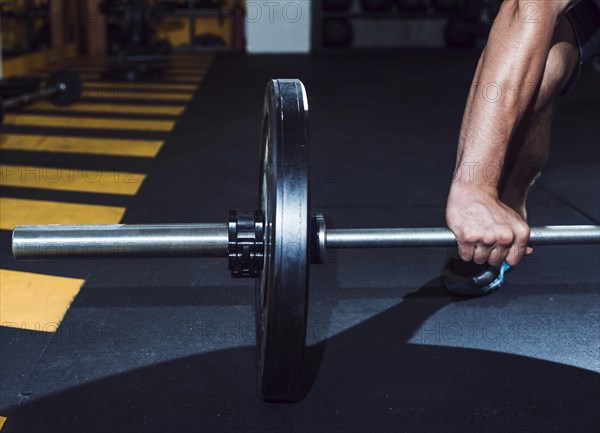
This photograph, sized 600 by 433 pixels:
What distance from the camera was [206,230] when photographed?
1093 mm

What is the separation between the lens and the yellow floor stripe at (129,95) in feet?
15.5

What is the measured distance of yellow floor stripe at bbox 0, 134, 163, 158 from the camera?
3.27 m

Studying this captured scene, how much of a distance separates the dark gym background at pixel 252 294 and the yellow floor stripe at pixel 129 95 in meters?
0.02

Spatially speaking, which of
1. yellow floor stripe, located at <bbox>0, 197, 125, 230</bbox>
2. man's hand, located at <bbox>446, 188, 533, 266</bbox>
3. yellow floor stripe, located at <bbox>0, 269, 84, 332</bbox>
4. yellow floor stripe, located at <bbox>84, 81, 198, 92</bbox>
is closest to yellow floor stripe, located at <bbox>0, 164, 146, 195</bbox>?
yellow floor stripe, located at <bbox>0, 197, 125, 230</bbox>

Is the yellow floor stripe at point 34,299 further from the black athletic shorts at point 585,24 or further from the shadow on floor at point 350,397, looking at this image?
the black athletic shorts at point 585,24

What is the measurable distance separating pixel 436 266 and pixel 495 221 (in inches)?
32.2

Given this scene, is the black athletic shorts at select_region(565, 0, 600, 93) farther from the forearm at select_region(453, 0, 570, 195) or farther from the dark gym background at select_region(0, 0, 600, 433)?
the dark gym background at select_region(0, 0, 600, 433)

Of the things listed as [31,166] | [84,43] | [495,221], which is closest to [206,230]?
[495,221]

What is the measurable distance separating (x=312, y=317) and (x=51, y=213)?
110cm

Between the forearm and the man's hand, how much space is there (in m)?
0.05

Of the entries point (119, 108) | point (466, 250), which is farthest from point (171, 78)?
point (466, 250)

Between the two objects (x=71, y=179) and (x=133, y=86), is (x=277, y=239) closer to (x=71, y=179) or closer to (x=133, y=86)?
(x=71, y=179)

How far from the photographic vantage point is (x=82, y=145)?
3.39m

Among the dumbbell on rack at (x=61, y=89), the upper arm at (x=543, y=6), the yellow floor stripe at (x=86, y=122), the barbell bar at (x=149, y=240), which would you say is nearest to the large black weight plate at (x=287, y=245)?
Answer: the barbell bar at (x=149, y=240)
